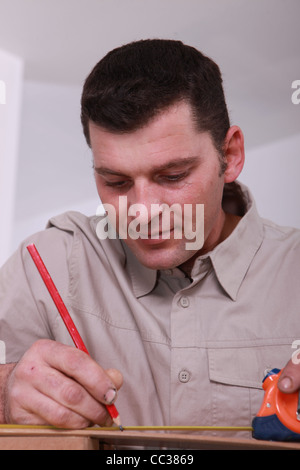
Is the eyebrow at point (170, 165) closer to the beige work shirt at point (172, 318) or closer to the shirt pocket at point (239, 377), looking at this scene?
the beige work shirt at point (172, 318)

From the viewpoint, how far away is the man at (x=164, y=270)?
922 millimetres

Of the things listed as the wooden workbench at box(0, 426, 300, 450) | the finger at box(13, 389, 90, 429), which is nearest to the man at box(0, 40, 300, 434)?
the finger at box(13, 389, 90, 429)

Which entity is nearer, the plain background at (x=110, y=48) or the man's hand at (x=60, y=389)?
the man's hand at (x=60, y=389)

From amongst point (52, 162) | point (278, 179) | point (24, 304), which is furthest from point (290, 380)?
point (52, 162)

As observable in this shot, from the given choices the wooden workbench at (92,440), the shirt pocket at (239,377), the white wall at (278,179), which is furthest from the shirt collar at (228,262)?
the white wall at (278,179)

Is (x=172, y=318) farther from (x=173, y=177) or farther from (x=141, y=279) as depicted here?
(x=173, y=177)

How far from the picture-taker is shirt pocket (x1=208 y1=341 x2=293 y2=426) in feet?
3.14

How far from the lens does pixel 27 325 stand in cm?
102

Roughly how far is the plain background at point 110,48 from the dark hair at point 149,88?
2.68 feet

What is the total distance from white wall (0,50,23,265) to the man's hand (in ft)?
4.12

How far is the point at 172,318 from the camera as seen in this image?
0.97 m

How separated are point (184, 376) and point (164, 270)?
0.69 feet

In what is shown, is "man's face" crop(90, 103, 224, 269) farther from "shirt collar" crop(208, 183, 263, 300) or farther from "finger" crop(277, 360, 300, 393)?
"finger" crop(277, 360, 300, 393)

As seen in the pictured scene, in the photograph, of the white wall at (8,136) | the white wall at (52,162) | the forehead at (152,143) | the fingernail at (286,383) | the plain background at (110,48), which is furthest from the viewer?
the white wall at (52,162)
